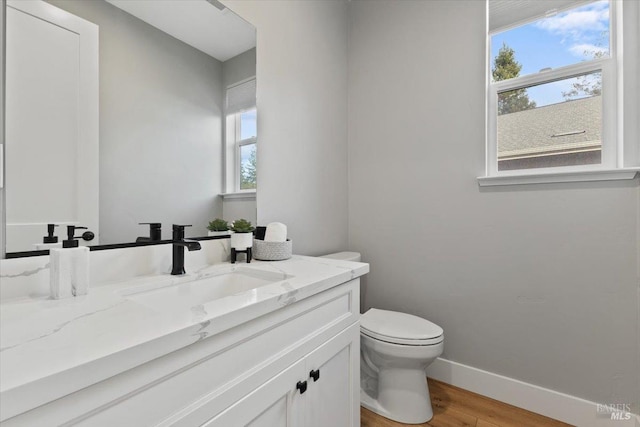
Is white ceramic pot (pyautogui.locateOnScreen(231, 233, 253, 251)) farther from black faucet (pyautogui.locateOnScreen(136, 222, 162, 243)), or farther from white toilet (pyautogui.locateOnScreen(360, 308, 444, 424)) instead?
white toilet (pyautogui.locateOnScreen(360, 308, 444, 424))

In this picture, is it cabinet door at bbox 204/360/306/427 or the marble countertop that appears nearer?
the marble countertop

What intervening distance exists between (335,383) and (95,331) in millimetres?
806

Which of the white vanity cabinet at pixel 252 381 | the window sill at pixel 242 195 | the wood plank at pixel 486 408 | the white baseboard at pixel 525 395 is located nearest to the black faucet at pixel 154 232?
the window sill at pixel 242 195

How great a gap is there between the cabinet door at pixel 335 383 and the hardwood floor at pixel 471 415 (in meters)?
0.42

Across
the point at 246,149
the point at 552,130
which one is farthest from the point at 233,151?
the point at 552,130

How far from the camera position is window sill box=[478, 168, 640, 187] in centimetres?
133

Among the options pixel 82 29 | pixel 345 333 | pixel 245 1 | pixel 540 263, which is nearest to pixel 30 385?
pixel 345 333

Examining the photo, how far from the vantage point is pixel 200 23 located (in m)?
1.25

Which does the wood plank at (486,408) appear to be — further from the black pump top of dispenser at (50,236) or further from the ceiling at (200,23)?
the ceiling at (200,23)

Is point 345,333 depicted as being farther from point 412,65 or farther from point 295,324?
point 412,65

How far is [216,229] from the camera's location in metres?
1.31

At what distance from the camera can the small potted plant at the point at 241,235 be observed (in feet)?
4.18

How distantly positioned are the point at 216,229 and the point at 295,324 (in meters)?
0.66

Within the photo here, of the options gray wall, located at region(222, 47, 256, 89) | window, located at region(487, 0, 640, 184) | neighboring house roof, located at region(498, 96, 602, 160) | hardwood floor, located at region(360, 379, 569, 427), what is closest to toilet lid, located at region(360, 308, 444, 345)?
hardwood floor, located at region(360, 379, 569, 427)
